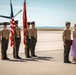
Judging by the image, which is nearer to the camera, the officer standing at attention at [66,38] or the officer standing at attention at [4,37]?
the officer standing at attention at [66,38]

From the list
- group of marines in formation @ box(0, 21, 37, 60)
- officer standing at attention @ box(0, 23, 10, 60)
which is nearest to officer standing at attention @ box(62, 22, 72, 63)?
group of marines in formation @ box(0, 21, 37, 60)

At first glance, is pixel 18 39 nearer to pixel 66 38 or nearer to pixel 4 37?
pixel 4 37

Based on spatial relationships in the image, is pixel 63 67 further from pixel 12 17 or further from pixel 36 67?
pixel 12 17

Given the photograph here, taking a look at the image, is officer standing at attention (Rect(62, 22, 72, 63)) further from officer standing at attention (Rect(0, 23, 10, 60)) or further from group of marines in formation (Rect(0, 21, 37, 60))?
officer standing at attention (Rect(0, 23, 10, 60))

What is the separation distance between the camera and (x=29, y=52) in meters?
15.6

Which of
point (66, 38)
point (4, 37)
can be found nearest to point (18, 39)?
point (4, 37)

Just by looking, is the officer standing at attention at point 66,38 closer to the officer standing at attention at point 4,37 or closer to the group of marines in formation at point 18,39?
the group of marines in formation at point 18,39

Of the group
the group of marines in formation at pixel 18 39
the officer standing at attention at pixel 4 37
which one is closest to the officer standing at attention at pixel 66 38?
the group of marines in formation at pixel 18 39

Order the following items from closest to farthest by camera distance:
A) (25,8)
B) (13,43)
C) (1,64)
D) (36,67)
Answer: (36,67) < (1,64) < (13,43) < (25,8)

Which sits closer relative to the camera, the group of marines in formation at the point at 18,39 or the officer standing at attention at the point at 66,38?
the officer standing at attention at the point at 66,38

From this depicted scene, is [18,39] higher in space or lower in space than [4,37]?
lower

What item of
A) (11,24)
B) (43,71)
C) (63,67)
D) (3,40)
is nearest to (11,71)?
(43,71)

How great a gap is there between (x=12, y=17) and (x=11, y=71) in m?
5.12

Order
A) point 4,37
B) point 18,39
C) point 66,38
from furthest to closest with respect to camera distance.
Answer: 1. point 18,39
2. point 4,37
3. point 66,38
